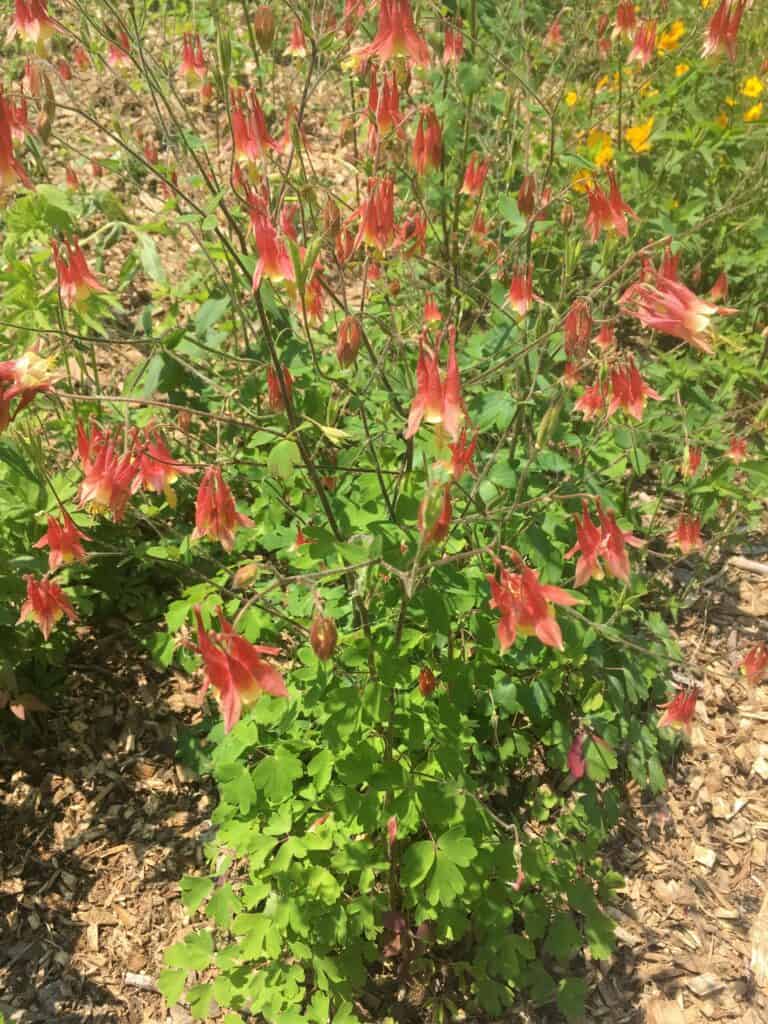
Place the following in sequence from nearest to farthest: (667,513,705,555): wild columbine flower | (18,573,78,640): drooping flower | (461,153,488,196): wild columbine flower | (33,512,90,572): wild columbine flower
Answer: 1. (33,512,90,572): wild columbine flower
2. (18,573,78,640): drooping flower
3. (461,153,488,196): wild columbine flower
4. (667,513,705,555): wild columbine flower

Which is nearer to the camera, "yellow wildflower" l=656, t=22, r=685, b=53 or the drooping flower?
the drooping flower

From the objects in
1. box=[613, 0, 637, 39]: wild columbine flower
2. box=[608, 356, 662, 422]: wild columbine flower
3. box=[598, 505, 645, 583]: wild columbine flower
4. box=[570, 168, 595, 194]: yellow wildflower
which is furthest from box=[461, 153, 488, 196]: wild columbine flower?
box=[598, 505, 645, 583]: wild columbine flower

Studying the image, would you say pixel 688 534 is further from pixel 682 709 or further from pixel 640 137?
pixel 640 137

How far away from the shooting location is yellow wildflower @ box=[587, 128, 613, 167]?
349cm

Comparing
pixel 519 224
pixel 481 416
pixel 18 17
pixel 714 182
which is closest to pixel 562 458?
pixel 481 416

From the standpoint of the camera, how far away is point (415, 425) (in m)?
1.66

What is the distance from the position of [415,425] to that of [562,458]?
0.63 m

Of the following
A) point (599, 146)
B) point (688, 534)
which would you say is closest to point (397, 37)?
point (688, 534)

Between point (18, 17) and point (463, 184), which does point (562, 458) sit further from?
point (18, 17)

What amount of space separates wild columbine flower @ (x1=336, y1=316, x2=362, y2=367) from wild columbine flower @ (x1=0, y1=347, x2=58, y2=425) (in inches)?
24.0

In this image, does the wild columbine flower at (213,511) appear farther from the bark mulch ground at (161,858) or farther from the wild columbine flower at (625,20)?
the wild columbine flower at (625,20)

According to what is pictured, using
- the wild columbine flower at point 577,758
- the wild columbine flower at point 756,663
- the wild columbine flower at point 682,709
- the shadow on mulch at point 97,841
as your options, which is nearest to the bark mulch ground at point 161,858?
the shadow on mulch at point 97,841

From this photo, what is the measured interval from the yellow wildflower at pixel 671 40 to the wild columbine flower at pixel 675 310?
2.85 metres

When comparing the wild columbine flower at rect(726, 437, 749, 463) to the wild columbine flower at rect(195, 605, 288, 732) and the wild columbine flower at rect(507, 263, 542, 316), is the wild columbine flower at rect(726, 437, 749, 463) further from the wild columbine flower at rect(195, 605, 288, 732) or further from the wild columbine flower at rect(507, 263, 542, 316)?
the wild columbine flower at rect(195, 605, 288, 732)
